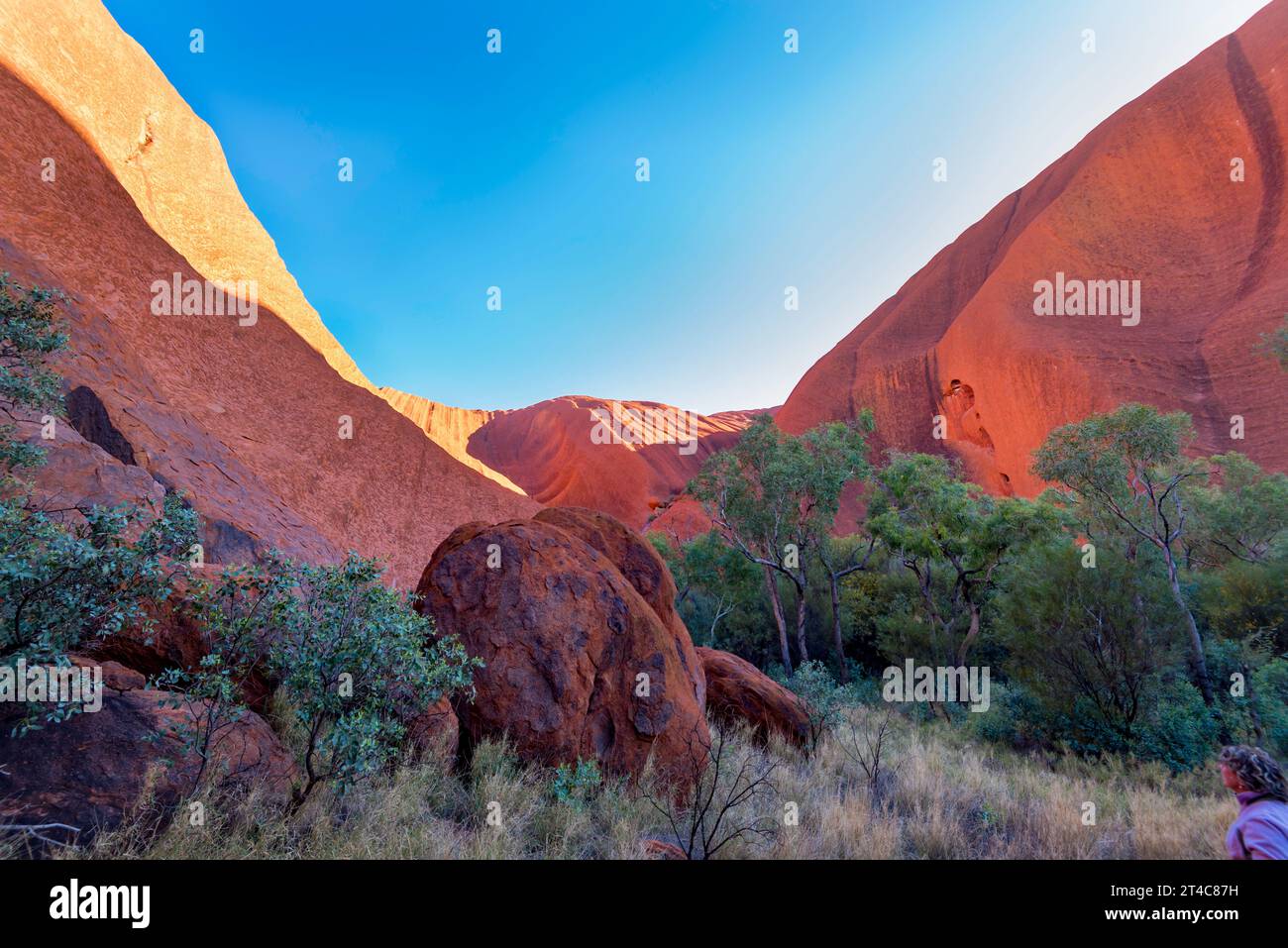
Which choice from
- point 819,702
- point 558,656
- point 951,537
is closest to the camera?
point 558,656

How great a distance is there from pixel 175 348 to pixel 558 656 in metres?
12.0

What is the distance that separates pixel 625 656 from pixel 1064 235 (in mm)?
49754

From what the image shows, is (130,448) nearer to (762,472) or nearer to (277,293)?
(277,293)

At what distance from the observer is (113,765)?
10.7 ft

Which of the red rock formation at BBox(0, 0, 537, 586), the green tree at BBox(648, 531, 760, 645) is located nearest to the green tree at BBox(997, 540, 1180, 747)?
the green tree at BBox(648, 531, 760, 645)

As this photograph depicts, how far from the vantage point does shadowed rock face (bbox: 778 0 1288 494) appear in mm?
32188

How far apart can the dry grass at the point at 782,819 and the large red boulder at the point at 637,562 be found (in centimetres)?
138

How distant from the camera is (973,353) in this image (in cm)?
4069

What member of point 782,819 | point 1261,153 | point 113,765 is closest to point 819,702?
point 782,819

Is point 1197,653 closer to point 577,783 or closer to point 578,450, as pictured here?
point 577,783

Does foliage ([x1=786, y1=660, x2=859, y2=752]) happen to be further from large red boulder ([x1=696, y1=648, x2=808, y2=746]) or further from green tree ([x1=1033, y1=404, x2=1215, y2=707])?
green tree ([x1=1033, y1=404, x2=1215, y2=707])

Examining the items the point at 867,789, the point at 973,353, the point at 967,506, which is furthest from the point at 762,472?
the point at 973,353

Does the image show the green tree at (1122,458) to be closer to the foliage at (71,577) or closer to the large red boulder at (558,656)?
the large red boulder at (558,656)

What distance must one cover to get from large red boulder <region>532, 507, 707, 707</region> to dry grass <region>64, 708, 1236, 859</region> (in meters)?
1.38
